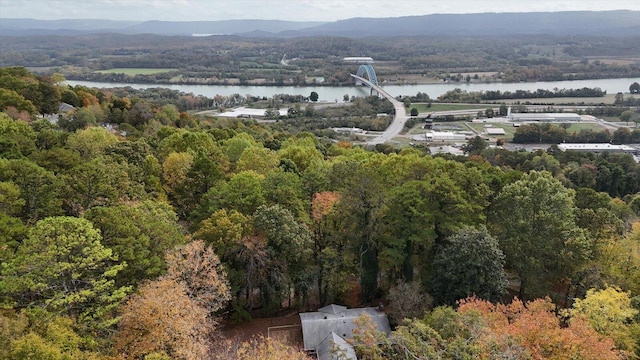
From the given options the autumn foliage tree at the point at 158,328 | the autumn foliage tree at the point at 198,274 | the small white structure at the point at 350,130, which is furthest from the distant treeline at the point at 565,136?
the autumn foliage tree at the point at 158,328

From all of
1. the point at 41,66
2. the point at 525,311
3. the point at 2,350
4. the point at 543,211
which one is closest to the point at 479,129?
the point at 543,211

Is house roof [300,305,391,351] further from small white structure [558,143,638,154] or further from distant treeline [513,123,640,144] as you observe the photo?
distant treeline [513,123,640,144]

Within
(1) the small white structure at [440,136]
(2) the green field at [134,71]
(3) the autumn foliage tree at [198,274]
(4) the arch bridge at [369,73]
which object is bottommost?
(1) the small white structure at [440,136]

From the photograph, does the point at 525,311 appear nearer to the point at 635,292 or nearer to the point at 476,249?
the point at 476,249

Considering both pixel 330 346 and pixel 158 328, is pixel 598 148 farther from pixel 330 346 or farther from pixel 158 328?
pixel 158 328

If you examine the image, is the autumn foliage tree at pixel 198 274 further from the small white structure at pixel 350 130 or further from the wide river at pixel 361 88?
the wide river at pixel 361 88

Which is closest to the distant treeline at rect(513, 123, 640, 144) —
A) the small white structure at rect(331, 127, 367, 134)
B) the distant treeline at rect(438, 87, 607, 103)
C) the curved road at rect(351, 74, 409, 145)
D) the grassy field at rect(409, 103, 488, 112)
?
the curved road at rect(351, 74, 409, 145)
